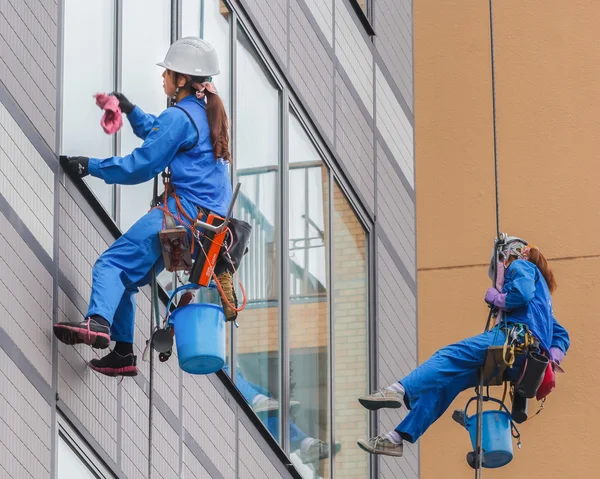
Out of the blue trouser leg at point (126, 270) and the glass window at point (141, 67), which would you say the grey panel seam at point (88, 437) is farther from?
the glass window at point (141, 67)

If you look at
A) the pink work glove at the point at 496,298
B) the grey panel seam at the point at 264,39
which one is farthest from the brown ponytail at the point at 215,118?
the grey panel seam at the point at 264,39

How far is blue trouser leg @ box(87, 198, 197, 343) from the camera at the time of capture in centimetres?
927

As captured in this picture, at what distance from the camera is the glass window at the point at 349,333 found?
13.8 metres

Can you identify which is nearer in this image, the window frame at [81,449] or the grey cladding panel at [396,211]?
the window frame at [81,449]

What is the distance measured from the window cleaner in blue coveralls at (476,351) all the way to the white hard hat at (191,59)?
2.44 metres

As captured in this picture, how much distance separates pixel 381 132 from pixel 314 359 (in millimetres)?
2844

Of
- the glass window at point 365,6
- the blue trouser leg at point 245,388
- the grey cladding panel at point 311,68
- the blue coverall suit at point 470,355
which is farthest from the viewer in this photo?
the glass window at point 365,6

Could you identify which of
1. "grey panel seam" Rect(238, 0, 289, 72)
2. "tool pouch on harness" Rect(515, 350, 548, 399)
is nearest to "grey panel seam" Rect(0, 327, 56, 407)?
"tool pouch on harness" Rect(515, 350, 548, 399)

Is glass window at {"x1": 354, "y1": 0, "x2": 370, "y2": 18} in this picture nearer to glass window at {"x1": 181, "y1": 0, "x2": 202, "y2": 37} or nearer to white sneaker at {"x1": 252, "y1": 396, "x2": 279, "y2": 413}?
glass window at {"x1": 181, "y1": 0, "x2": 202, "y2": 37}

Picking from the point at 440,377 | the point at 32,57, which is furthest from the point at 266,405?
the point at 32,57

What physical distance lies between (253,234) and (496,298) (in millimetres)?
2442

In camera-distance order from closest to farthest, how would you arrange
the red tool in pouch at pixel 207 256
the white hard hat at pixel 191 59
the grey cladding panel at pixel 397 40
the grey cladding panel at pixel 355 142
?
the red tool in pouch at pixel 207 256, the white hard hat at pixel 191 59, the grey cladding panel at pixel 355 142, the grey cladding panel at pixel 397 40

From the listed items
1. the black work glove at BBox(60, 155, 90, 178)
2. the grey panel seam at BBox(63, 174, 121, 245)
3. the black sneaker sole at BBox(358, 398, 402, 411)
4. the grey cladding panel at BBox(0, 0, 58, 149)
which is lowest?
the black sneaker sole at BBox(358, 398, 402, 411)

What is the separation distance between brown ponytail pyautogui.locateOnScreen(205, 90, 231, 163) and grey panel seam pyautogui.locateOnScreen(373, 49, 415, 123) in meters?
5.68
